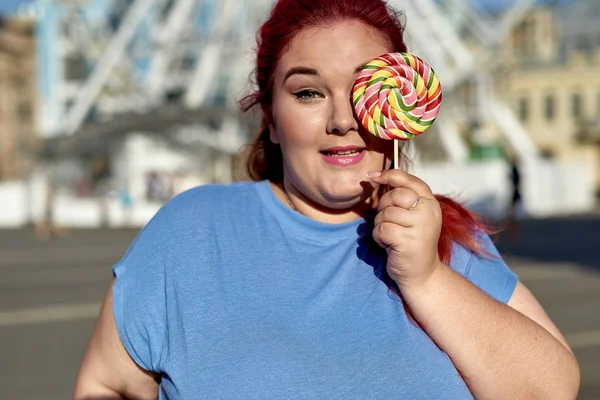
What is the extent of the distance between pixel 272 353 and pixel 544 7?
71.4 meters

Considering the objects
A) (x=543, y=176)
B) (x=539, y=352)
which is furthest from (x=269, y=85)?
(x=543, y=176)

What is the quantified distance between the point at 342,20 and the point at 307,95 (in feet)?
0.58

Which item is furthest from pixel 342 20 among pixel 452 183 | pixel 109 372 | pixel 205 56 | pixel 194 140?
pixel 205 56

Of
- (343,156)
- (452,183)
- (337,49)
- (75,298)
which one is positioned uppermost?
(337,49)

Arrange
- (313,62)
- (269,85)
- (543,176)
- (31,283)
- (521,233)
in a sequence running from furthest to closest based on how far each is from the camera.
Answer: (543,176), (521,233), (31,283), (269,85), (313,62)

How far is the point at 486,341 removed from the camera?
1999 mm

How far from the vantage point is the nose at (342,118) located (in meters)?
2.12

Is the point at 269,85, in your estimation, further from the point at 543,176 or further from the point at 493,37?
the point at 493,37

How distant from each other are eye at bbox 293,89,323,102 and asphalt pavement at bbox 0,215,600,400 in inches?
30.1

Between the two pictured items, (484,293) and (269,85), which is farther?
(269,85)

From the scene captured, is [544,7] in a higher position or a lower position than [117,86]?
higher

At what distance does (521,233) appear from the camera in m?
25.4

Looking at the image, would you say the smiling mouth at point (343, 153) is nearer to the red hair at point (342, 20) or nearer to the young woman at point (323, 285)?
the young woman at point (323, 285)

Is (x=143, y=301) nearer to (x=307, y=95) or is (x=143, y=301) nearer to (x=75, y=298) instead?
(x=307, y=95)
